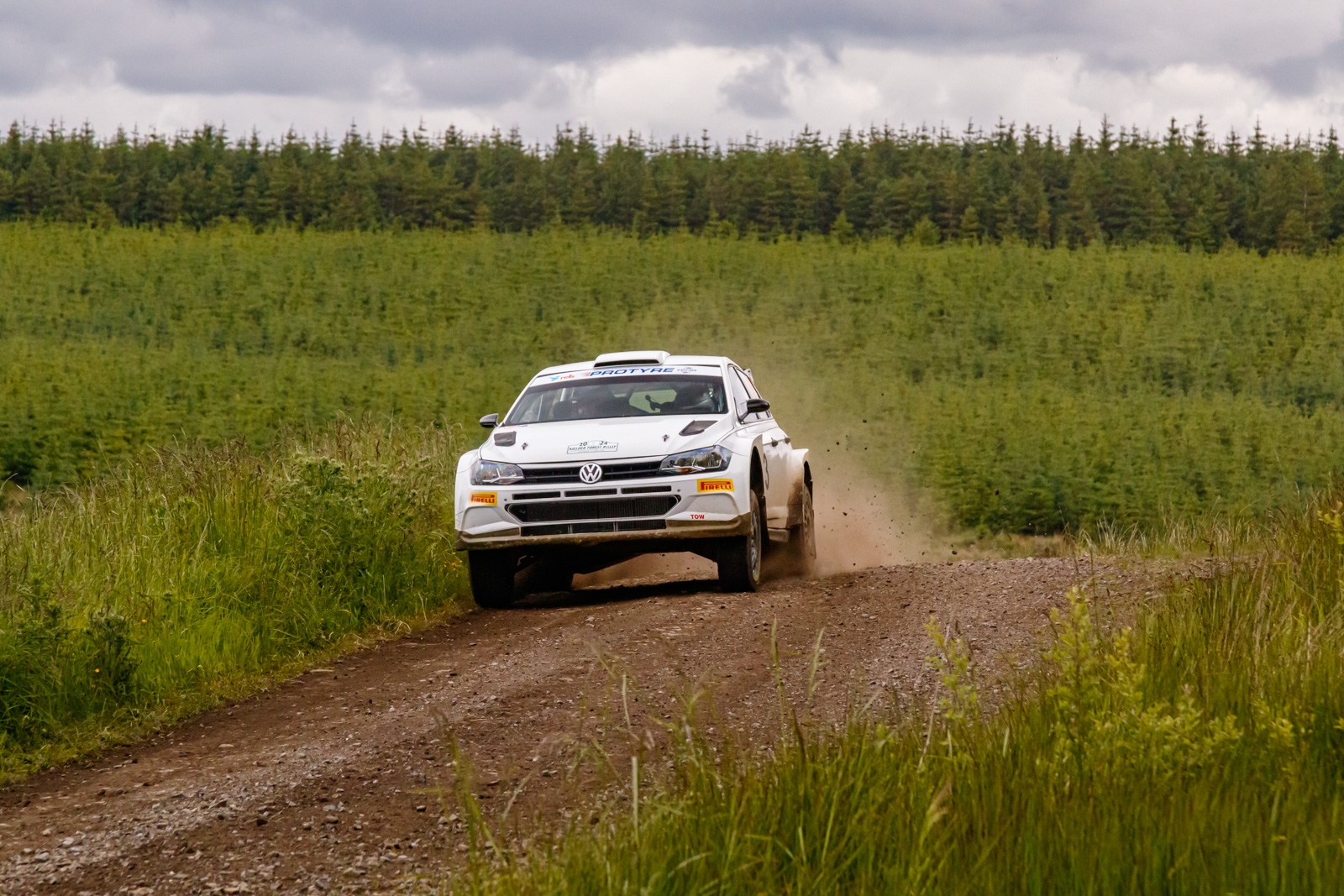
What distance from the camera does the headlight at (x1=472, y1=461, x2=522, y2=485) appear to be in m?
10.6

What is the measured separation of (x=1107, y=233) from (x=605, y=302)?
1454 inches

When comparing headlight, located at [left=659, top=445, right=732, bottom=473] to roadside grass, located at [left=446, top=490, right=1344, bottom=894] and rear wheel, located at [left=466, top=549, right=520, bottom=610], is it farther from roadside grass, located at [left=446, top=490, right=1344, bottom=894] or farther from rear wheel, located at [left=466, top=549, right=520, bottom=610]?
roadside grass, located at [left=446, top=490, right=1344, bottom=894]

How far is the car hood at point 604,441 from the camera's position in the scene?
419 inches

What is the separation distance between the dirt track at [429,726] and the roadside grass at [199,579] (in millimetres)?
410

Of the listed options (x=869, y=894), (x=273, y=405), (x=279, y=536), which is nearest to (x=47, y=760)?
(x=279, y=536)

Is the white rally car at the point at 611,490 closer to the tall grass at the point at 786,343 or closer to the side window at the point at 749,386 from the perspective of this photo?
the side window at the point at 749,386

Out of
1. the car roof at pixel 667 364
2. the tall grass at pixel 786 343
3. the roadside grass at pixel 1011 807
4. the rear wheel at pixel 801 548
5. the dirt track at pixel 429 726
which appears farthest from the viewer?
the tall grass at pixel 786 343

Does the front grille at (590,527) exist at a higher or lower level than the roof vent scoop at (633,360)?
lower

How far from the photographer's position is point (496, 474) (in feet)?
35.1

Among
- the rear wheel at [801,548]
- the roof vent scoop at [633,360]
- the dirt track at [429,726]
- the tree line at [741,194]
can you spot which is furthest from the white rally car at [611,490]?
the tree line at [741,194]

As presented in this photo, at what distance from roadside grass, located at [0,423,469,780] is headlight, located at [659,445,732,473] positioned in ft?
7.03

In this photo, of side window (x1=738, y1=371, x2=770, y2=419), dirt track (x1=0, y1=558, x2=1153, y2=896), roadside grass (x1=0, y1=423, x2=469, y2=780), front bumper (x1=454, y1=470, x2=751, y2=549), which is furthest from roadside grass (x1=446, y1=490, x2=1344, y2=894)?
side window (x1=738, y1=371, x2=770, y2=419)

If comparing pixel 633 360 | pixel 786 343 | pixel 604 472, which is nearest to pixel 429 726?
pixel 604 472

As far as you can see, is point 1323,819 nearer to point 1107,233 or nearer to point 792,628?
point 792,628
